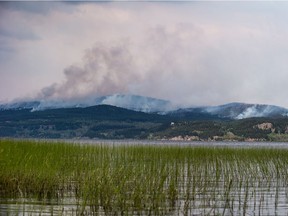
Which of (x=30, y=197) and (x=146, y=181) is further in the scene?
(x=30, y=197)

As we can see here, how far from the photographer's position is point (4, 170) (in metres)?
19.6

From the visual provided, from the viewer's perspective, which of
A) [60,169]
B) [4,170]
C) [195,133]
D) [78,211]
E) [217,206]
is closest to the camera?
[78,211]

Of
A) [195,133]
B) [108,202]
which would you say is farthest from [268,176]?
[195,133]

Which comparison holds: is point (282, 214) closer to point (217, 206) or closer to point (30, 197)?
point (217, 206)

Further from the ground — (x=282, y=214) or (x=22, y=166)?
(x=22, y=166)

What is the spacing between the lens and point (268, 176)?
24984mm

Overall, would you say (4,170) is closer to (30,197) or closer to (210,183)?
(30,197)

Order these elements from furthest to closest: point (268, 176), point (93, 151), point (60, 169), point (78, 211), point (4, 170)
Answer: point (93, 151)
point (268, 176)
point (60, 169)
point (4, 170)
point (78, 211)

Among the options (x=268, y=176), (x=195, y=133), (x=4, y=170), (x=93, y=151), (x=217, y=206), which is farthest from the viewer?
(x=195, y=133)

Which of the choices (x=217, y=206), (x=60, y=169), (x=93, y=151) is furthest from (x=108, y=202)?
(x=93, y=151)

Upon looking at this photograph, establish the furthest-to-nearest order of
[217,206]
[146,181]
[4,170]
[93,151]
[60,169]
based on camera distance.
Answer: [93,151], [60,169], [4,170], [217,206], [146,181]

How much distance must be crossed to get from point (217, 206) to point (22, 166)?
6417 mm

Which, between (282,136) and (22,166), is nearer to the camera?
(22,166)

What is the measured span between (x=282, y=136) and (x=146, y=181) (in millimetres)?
186655
